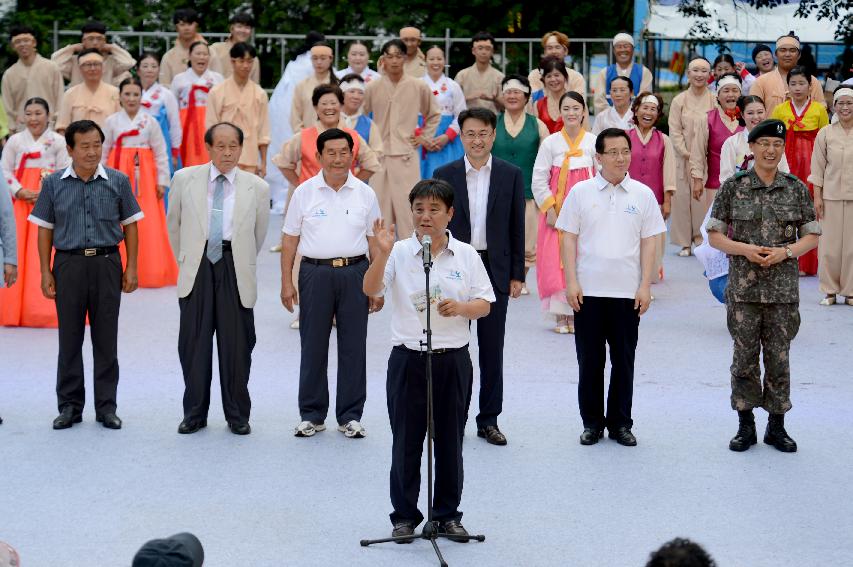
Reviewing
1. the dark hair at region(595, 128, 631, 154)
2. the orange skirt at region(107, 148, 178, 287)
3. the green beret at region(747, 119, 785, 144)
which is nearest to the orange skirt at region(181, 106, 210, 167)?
the orange skirt at region(107, 148, 178, 287)

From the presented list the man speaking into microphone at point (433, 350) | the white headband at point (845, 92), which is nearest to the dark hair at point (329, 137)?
the man speaking into microphone at point (433, 350)

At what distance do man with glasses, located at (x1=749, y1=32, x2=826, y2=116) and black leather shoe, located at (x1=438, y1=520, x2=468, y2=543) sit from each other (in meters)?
8.36

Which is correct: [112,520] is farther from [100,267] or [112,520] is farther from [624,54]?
[624,54]

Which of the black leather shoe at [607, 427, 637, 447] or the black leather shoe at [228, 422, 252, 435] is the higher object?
the black leather shoe at [607, 427, 637, 447]

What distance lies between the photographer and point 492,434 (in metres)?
7.64

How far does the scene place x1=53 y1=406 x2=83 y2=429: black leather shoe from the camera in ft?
25.8

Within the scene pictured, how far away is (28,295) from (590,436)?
4912 mm

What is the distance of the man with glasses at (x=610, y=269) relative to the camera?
7559 millimetres

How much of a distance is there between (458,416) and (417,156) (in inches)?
273

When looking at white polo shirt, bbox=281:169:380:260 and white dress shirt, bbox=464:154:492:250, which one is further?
white polo shirt, bbox=281:169:380:260

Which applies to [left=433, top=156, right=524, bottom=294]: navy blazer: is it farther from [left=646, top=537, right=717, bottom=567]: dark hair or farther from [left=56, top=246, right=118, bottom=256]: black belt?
[left=646, top=537, right=717, bottom=567]: dark hair

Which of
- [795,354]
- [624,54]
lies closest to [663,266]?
[624,54]

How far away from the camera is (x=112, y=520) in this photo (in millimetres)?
6328

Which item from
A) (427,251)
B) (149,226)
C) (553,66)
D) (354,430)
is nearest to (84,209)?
(354,430)
